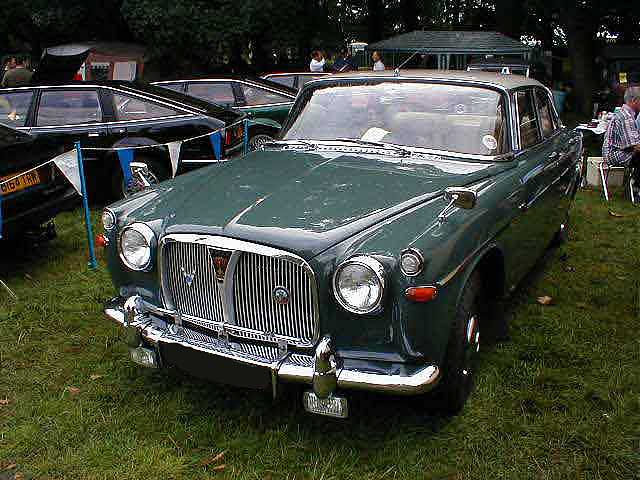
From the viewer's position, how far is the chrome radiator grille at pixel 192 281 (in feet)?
11.4

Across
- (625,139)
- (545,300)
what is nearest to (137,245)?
(545,300)

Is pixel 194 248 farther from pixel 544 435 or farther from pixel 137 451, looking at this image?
pixel 544 435

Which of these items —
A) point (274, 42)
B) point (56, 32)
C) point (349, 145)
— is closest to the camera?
point (349, 145)

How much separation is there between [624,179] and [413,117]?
18.9 ft

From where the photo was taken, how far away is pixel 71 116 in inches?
323

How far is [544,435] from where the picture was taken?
11.9 ft

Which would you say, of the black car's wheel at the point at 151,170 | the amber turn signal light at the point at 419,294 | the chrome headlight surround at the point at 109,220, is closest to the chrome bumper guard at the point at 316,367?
the amber turn signal light at the point at 419,294

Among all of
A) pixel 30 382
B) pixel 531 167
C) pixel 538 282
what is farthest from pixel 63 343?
pixel 538 282

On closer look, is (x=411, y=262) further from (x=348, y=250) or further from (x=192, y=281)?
(x=192, y=281)

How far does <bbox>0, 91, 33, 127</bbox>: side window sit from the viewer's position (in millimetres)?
8147

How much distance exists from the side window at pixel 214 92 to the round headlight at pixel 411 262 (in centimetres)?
797

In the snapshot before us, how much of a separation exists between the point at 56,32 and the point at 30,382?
2420cm

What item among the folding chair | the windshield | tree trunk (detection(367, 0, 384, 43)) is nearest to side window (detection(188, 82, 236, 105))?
the folding chair

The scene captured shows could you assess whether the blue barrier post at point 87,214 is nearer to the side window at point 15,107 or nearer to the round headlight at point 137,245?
the round headlight at point 137,245
